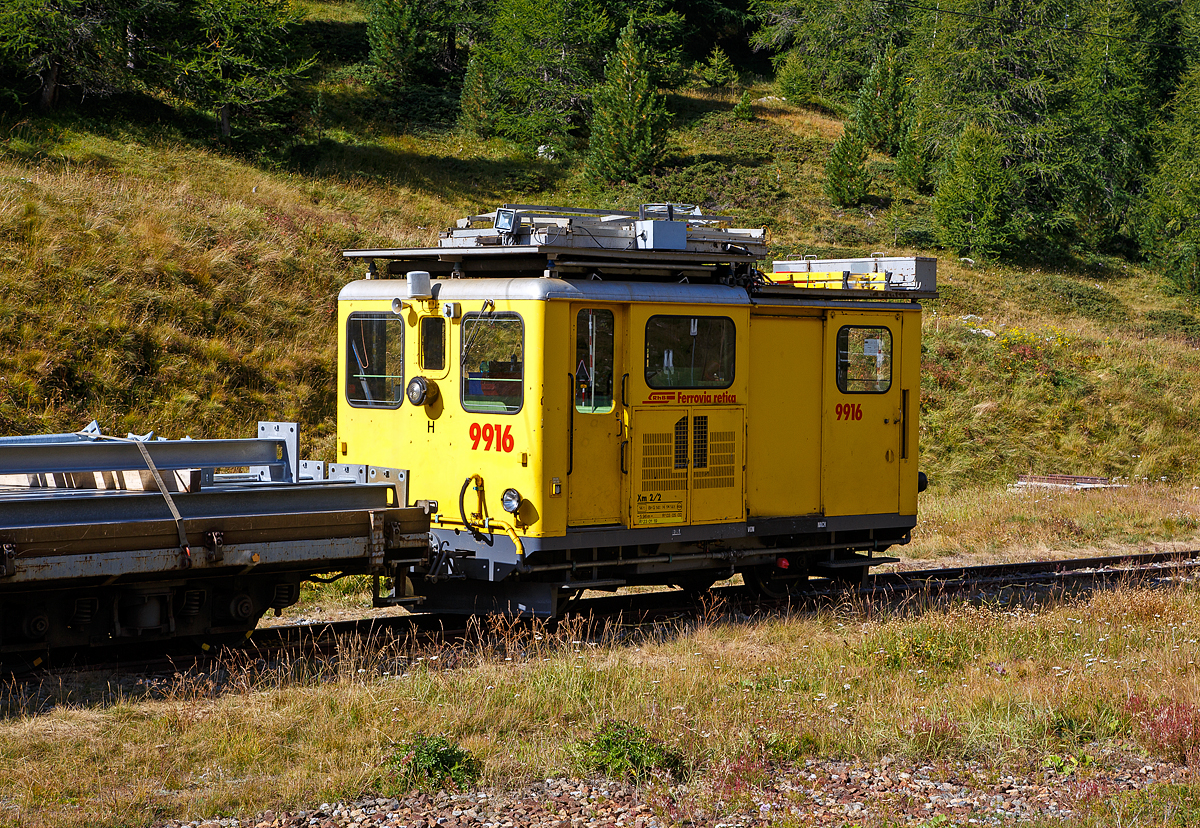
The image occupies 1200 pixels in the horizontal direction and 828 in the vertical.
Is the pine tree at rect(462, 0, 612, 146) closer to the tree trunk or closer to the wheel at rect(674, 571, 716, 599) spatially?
the tree trunk

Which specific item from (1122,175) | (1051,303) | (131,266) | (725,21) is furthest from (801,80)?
(131,266)

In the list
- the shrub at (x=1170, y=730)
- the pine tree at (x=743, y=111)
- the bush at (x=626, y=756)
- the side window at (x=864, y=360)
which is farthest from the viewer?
the pine tree at (x=743, y=111)

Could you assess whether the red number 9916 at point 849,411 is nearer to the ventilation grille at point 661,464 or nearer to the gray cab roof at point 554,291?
the gray cab roof at point 554,291

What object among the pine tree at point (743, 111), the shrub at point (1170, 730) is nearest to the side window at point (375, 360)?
the shrub at point (1170, 730)

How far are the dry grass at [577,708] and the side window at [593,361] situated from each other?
1920 mm

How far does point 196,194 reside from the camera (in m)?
22.3

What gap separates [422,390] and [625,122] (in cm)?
3096

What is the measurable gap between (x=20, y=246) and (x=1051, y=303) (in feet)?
105

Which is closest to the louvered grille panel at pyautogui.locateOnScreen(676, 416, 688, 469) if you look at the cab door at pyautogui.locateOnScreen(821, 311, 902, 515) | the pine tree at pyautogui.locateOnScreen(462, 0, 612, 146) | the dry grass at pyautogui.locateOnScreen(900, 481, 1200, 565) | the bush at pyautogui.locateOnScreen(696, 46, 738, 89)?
the cab door at pyautogui.locateOnScreen(821, 311, 902, 515)

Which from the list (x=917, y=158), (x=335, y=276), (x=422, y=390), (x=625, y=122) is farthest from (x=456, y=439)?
(x=917, y=158)

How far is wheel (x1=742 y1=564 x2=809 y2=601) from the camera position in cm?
1115

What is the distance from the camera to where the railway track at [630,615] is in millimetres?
7988

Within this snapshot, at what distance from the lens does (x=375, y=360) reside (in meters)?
10.0

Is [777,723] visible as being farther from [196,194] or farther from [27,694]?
[196,194]
